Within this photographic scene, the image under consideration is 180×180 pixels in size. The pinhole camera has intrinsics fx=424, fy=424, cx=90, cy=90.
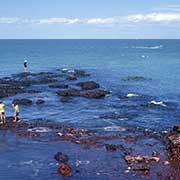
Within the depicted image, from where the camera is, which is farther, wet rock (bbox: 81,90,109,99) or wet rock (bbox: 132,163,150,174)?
wet rock (bbox: 81,90,109,99)

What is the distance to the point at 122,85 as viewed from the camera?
Answer: 77.3m

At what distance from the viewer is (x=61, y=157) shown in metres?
33.8

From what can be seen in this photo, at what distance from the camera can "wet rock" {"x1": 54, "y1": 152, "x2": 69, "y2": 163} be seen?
110ft

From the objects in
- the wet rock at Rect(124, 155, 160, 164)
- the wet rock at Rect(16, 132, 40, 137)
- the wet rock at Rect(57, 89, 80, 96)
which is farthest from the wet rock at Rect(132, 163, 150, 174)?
the wet rock at Rect(57, 89, 80, 96)

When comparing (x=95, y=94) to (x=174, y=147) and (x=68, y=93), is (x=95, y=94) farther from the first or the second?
(x=174, y=147)

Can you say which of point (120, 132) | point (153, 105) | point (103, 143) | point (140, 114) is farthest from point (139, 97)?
point (103, 143)

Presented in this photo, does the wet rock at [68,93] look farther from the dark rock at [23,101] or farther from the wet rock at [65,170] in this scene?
the wet rock at [65,170]

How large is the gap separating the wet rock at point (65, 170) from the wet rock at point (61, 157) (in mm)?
1556

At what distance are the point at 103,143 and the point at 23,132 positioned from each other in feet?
28.0

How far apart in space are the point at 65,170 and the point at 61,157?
2.71 meters

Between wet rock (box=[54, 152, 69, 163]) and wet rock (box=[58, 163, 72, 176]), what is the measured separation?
156cm

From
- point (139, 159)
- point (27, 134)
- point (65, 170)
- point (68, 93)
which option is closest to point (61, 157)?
point (65, 170)

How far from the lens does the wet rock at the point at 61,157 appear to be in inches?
1315

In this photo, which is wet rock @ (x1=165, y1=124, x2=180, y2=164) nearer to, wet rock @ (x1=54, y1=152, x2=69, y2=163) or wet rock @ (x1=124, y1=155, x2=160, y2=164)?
wet rock @ (x1=124, y1=155, x2=160, y2=164)
